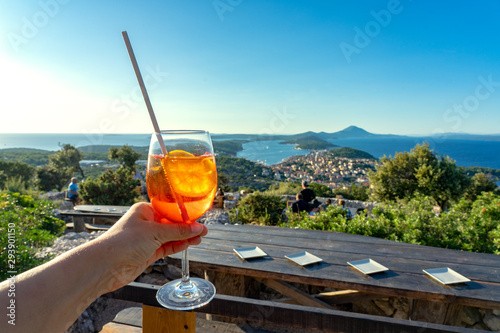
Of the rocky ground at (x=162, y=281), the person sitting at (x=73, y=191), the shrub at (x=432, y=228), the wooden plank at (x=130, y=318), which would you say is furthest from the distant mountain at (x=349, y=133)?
the wooden plank at (x=130, y=318)

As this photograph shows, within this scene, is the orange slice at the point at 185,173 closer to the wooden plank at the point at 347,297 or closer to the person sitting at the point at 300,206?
the wooden plank at the point at 347,297

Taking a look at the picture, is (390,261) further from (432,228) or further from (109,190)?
(109,190)

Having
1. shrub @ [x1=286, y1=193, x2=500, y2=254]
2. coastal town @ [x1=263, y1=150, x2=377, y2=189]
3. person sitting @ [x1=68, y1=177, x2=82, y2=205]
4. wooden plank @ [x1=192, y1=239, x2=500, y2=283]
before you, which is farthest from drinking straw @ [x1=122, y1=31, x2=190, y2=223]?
coastal town @ [x1=263, y1=150, x2=377, y2=189]

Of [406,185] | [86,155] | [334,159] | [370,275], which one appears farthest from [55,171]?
[370,275]

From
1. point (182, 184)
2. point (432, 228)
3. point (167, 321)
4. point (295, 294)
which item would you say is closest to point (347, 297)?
point (295, 294)

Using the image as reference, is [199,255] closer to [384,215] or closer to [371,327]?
[371,327]

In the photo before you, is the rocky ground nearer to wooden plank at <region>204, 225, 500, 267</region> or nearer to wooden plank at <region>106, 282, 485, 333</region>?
wooden plank at <region>106, 282, 485, 333</region>
